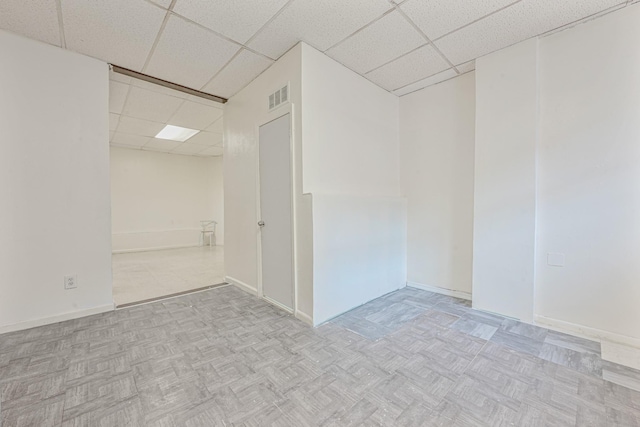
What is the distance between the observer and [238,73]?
10.7 feet

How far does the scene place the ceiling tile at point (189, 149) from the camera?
278 inches

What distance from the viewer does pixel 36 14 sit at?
2.25 meters

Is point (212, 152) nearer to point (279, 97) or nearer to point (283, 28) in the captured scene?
point (279, 97)

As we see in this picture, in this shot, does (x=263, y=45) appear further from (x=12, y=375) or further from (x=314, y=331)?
(x=12, y=375)

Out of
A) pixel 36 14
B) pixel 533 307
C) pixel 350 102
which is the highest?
pixel 36 14

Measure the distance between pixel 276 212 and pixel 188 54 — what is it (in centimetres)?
196

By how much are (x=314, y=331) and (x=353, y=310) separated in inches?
25.9

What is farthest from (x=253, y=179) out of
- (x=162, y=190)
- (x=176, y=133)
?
(x=162, y=190)

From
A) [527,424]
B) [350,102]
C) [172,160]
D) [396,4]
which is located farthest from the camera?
[172,160]

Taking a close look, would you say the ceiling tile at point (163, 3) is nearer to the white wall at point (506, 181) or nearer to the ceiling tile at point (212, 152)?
the white wall at point (506, 181)

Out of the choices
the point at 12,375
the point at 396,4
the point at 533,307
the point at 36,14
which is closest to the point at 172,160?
the point at 36,14

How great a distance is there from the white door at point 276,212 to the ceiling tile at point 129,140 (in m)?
4.57

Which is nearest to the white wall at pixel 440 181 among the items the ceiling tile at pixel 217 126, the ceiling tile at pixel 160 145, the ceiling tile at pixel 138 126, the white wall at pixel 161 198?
the ceiling tile at pixel 217 126

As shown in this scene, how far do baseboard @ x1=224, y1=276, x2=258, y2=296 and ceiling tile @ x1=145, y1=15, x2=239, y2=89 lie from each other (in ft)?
9.16
